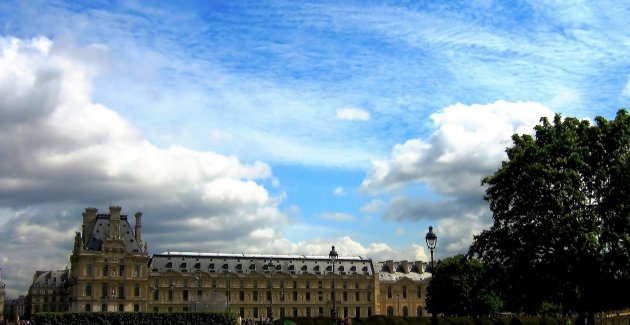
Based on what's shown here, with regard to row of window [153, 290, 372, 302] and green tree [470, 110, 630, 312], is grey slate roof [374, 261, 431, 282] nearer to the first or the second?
row of window [153, 290, 372, 302]

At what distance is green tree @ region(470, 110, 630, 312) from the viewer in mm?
42094

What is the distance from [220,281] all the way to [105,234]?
24168mm

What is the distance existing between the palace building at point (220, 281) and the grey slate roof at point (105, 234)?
176 mm

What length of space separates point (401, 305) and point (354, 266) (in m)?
12.7

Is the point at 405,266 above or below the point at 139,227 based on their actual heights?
below

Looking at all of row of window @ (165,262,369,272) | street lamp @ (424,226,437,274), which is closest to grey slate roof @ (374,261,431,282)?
row of window @ (165,262,369,272)

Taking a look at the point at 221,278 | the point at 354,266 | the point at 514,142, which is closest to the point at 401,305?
the point at 354,266

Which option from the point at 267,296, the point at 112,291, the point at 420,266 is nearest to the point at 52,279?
the point at 112,291

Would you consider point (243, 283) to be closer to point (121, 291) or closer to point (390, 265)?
point (121, 291)

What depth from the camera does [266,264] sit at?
145625 millimetres

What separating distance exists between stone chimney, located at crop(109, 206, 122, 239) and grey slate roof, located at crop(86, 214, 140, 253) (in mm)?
846

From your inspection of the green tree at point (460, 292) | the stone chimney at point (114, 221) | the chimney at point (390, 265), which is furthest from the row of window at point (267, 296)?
the green tree at point (460, 292)

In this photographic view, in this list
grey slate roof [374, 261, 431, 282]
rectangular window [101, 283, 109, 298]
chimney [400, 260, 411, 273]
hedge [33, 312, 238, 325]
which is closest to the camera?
hedge [33, 312, 238, 325]

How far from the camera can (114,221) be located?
130000 mm
